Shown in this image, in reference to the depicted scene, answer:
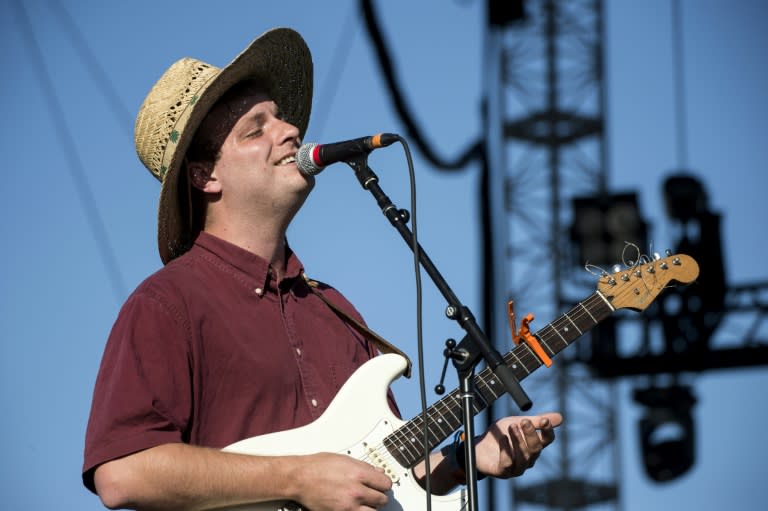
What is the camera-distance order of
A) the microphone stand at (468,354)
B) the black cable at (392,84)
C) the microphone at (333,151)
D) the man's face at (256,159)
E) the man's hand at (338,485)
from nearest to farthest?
1. the microphone stand at (468,354)
2. the man's hand at (338,485)
3. the microphone at (333,151)
4. the man's face at (256,159)
5. the black cable at (392,84)

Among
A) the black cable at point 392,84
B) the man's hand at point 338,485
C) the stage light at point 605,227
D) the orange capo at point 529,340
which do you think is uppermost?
the black cable at point 392,84

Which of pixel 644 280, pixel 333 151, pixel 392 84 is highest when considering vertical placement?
pixel 392 84

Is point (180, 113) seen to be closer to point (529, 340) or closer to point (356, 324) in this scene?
point (356, 324)

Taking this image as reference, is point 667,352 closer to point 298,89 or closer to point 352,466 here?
point 298,89

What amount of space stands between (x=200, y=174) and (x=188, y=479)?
107cm

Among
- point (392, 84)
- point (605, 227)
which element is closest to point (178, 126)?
point (392, 84)

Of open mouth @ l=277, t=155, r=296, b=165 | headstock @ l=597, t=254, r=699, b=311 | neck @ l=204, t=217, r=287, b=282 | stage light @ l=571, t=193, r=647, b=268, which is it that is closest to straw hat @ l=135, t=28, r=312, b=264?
neck @ l=204, t=217, r=287, b=282

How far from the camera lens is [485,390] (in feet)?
9.91

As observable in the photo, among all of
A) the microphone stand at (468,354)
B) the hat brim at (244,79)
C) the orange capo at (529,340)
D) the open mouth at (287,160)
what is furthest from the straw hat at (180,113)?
the orange capo at (529,340)

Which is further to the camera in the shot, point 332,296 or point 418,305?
point 332,296

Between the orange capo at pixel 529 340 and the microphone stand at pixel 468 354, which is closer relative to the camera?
the microphone stand at pixel 468 354

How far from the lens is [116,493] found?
2607 millimetres

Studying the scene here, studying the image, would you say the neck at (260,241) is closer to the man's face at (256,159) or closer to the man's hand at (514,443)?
the man's face at (256,159)

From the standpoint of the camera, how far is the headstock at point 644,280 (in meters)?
3.13
